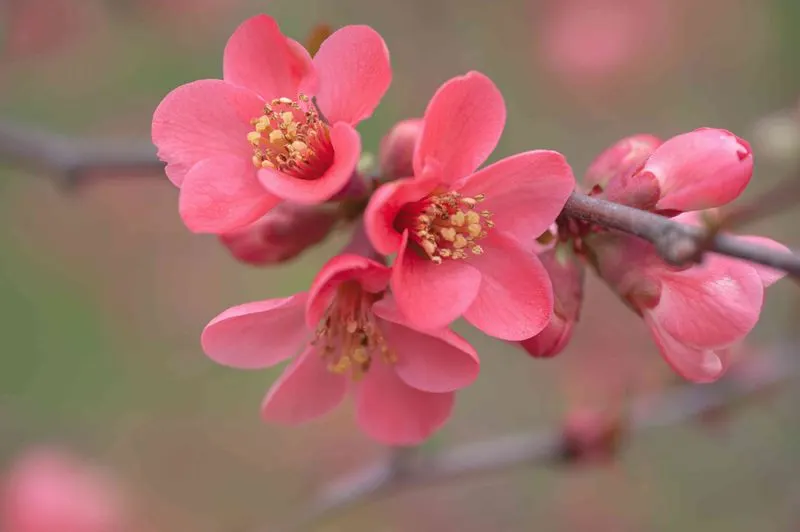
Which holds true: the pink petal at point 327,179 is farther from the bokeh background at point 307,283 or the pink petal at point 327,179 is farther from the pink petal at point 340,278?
the bokeh background at point 307,283

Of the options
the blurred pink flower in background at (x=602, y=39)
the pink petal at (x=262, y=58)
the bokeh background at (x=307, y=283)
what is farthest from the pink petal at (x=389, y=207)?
the blurred pink flower in background at (x=602, y=39)

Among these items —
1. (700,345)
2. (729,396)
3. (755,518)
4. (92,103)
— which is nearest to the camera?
(700,345)

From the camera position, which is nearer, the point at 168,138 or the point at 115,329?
the point at 168,138

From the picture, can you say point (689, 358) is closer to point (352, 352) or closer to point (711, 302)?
point (711, 302)

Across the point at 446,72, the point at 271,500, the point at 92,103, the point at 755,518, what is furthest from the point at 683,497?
the point at 92,103

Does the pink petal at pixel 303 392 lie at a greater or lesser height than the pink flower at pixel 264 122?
lesser

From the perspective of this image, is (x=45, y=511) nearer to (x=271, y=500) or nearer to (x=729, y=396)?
(x=271, y=500)
